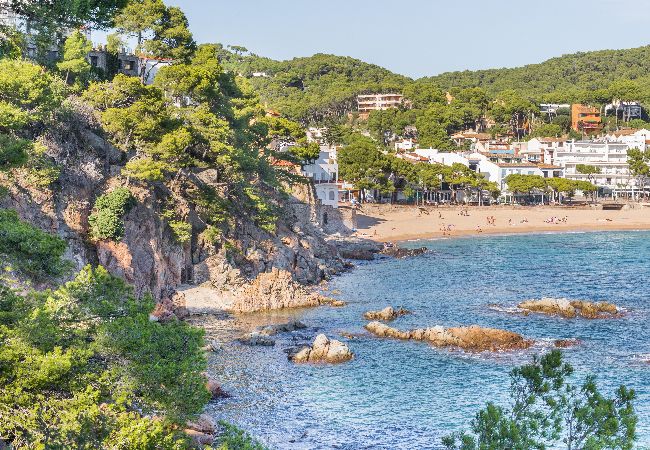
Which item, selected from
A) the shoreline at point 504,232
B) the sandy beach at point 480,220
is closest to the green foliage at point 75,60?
the shoreline at point 504,232

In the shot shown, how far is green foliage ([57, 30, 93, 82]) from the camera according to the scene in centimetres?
5172

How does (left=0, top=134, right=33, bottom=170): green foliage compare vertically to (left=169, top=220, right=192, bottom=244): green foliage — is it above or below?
above

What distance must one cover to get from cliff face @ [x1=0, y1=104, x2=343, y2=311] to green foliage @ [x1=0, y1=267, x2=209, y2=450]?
20.7 meters

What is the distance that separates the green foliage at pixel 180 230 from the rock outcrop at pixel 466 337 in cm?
1324

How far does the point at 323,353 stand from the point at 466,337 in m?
8.07

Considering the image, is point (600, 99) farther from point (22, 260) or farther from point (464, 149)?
point (22, 260)

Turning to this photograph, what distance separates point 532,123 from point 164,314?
474ft

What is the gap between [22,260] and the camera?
→ 42.3ft

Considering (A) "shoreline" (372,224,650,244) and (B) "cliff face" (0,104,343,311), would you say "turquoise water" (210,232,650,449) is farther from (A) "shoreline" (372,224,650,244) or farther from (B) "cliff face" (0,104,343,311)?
(A) "shoreline" (372,224,650,244)

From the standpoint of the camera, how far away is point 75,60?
5200 centimetres

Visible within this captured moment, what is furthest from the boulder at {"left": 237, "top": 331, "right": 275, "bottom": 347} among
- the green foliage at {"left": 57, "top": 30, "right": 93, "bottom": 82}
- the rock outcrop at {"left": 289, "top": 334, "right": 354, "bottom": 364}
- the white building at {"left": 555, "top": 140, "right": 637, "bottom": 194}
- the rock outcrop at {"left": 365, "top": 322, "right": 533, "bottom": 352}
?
the white building at {"left": 555, "top": 140, "right": 637, "bottom": 194}

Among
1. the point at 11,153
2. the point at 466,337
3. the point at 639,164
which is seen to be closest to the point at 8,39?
the point at 11,153

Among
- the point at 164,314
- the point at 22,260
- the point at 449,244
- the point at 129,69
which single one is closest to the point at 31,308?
the point at 22,260

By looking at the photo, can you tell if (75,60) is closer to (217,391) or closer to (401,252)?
(217,391)
